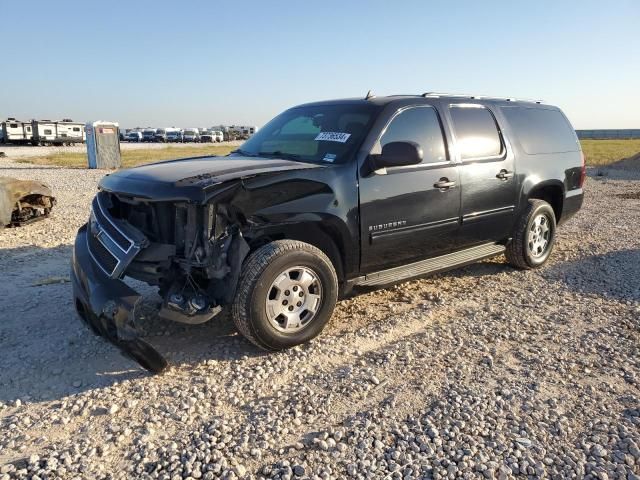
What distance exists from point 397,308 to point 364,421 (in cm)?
202

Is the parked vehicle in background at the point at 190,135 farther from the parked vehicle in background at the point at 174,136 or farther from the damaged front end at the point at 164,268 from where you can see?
the damaged front end at the point at 164,268

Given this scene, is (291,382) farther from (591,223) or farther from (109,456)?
(591,223)

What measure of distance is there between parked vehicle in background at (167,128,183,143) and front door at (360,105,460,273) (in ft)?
218

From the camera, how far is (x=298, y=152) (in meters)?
4.57

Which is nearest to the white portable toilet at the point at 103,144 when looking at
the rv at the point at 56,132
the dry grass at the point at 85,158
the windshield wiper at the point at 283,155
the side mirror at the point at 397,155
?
the dry grass at the point at 85,158

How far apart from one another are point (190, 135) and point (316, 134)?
6686cm

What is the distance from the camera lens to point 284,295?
3.78 metres

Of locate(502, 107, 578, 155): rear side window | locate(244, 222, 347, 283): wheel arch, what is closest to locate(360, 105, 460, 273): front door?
locate(244, 222, 347, 283): wheel arch

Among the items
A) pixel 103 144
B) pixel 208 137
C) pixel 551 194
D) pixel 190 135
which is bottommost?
pixel 551 194

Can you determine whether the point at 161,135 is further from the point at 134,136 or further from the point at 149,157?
the point at 149,157

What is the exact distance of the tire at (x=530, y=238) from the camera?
5773mm

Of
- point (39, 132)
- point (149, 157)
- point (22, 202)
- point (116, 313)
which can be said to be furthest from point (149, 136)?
point (116, 313)

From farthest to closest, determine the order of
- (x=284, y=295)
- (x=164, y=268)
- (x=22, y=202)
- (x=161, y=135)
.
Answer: (x=161, y=135), (x=22, y=202), (x=284, y=295), (x=164, y=268)

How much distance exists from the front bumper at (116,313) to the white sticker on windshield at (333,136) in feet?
6.81
